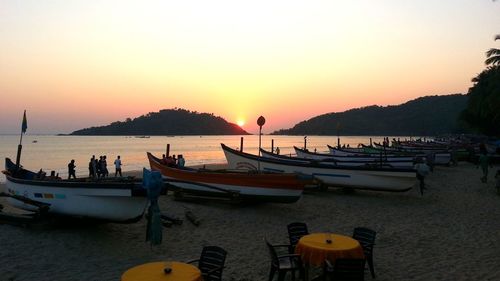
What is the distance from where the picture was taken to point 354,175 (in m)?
17.6

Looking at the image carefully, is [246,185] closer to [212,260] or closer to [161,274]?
[212,260]

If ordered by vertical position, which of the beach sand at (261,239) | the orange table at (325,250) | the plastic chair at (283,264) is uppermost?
the orange table at (325,250)

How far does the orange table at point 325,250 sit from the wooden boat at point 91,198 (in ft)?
13.7

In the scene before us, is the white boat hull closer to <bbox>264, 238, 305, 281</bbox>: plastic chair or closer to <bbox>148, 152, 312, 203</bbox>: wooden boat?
<bbox>148, 152, 312, 203</bbox>: wooden boat

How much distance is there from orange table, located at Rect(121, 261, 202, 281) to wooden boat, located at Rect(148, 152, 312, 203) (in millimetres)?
7910

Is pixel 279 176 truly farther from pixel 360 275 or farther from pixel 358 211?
pixel 360 275

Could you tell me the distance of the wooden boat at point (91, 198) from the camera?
951 cm

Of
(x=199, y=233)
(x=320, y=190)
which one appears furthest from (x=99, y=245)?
(x=320, y=190)

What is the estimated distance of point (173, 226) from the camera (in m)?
11.6

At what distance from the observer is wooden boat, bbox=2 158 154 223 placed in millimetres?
9508

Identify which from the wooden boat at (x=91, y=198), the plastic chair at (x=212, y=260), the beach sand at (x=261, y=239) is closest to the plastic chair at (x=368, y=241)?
the beach sand at (x=261, y=239)

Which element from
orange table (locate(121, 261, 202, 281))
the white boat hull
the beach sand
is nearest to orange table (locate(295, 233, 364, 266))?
the beach sand

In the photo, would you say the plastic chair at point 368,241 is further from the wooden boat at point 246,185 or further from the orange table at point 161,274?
the wooden boat at point 246,185

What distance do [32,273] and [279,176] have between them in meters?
8.00
